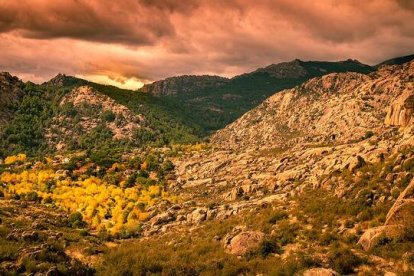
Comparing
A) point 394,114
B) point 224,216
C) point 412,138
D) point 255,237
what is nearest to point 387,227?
point 255,237

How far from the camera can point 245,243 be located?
149 ft

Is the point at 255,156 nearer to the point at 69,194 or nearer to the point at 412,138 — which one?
the point at 69,194

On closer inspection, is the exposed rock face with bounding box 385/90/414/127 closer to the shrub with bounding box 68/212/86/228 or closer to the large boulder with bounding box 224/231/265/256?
the large boulder with bounding box 224/231/265/256

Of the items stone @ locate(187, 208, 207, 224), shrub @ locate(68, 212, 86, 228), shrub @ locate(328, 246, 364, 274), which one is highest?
shrub @ locate(328, 246, 364, 274)


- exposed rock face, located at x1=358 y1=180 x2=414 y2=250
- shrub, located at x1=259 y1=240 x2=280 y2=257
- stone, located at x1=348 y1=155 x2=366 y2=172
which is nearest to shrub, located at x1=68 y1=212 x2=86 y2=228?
stone, located at x1=348 y1=155 x2=366 y2=172

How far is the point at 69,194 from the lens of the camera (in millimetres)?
165750

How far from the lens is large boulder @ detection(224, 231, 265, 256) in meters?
44.4

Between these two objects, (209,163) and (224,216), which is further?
(209,163)

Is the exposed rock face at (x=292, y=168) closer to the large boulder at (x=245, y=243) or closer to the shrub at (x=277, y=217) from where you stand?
the shrub at (x=277, y=217)

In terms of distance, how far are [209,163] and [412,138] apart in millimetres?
129392

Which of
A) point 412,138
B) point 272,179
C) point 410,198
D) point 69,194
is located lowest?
point 69,194

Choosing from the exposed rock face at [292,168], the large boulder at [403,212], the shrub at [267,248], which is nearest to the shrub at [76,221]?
the exposed rock face at [292,168]

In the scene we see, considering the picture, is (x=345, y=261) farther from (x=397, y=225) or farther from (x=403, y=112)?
(x=403, y=112)

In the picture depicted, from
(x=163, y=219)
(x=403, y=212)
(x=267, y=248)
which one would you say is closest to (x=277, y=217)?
(x=267, y=248)
